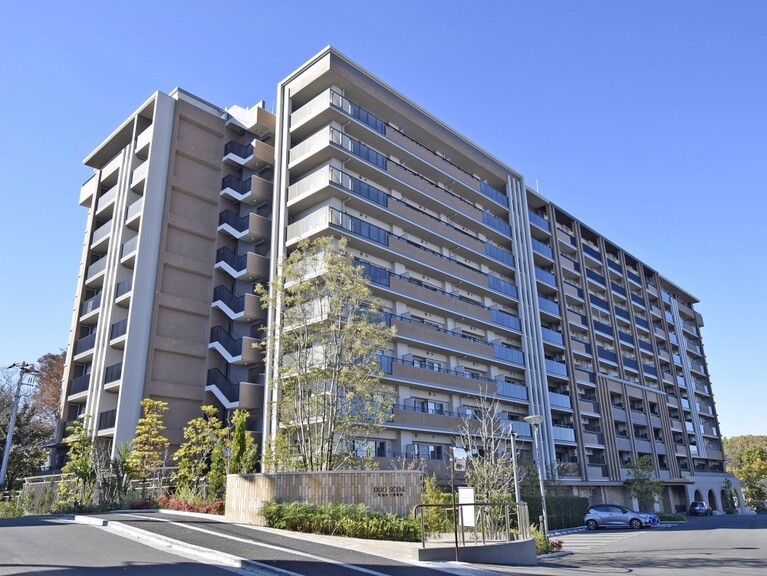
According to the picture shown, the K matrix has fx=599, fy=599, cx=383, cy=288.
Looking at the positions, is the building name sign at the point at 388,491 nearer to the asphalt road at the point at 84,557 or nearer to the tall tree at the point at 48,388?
the asphalt road at the point at 84,557

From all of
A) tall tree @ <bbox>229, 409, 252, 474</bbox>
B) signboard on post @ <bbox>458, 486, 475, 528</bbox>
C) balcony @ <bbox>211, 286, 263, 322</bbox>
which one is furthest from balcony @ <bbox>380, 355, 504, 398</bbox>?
signboard on post @ <bbox>458, 486, 475, 528</bbox>

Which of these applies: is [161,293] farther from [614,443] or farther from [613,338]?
[613,338]

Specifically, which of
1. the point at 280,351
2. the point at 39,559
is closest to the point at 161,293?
the point at 280,351

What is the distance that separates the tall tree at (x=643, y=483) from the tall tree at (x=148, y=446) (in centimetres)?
3736

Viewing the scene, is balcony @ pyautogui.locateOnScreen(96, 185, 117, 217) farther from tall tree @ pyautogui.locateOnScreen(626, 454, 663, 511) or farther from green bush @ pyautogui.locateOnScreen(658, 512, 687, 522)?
green bush @ pyautogui.locateOnScreen(658, 512, 687, 522)

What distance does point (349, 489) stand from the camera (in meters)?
18.4

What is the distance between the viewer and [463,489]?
1622 centimetres

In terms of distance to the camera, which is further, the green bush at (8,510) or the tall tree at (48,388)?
the tall tree at (48,388)

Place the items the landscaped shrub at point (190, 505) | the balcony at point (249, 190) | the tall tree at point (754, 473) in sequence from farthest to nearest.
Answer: the tall tree at point (754, 473) → the balcony at point (249, 190) → the landscaped shrub at point (190, 505)

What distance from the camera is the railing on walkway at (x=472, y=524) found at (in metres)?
15.2

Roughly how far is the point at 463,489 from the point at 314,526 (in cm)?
450

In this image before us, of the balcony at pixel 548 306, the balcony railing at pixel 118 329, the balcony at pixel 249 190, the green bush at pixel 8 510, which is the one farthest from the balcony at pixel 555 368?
the green bush at pixel 8 510

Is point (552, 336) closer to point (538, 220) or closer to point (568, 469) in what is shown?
point (538, 220)

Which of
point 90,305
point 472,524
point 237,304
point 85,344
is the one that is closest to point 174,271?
point 237,304
